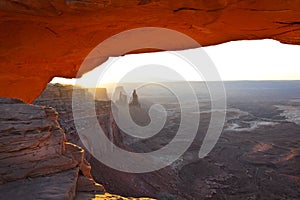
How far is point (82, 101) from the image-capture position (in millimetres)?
32531

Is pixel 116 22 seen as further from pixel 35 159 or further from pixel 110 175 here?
pixel 110 175

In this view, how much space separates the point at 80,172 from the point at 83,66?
180 inches

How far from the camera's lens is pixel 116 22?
5.64 m

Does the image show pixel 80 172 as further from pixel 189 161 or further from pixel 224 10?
pixel 189 161

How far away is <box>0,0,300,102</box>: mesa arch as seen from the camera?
465 centimetres

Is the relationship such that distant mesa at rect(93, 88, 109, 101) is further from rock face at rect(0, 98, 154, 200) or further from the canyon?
rock face at rect(0, 98, 154, 200)

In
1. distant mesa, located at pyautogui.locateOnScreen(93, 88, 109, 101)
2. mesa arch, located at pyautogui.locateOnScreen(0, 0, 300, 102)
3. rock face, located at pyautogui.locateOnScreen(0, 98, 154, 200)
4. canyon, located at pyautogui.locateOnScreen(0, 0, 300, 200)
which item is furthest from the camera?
distant mesa, located at pyautogui.locateOnScreen(93, 88, 109, 101)

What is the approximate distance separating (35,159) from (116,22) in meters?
4.82

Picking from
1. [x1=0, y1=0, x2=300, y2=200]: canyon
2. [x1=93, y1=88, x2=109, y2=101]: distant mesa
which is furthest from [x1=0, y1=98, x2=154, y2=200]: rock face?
[x1=93, y1=88, x2=109, y2=101]: distant mesa

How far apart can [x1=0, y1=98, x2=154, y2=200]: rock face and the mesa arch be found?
6.73 feet

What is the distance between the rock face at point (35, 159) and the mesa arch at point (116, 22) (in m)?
2.05

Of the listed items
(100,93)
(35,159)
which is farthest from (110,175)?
(100,93)

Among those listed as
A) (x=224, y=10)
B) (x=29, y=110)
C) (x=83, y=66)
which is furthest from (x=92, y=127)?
(x=224, y=10)

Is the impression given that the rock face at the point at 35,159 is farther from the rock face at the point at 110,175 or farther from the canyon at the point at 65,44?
the rock face at the point at 110,175
